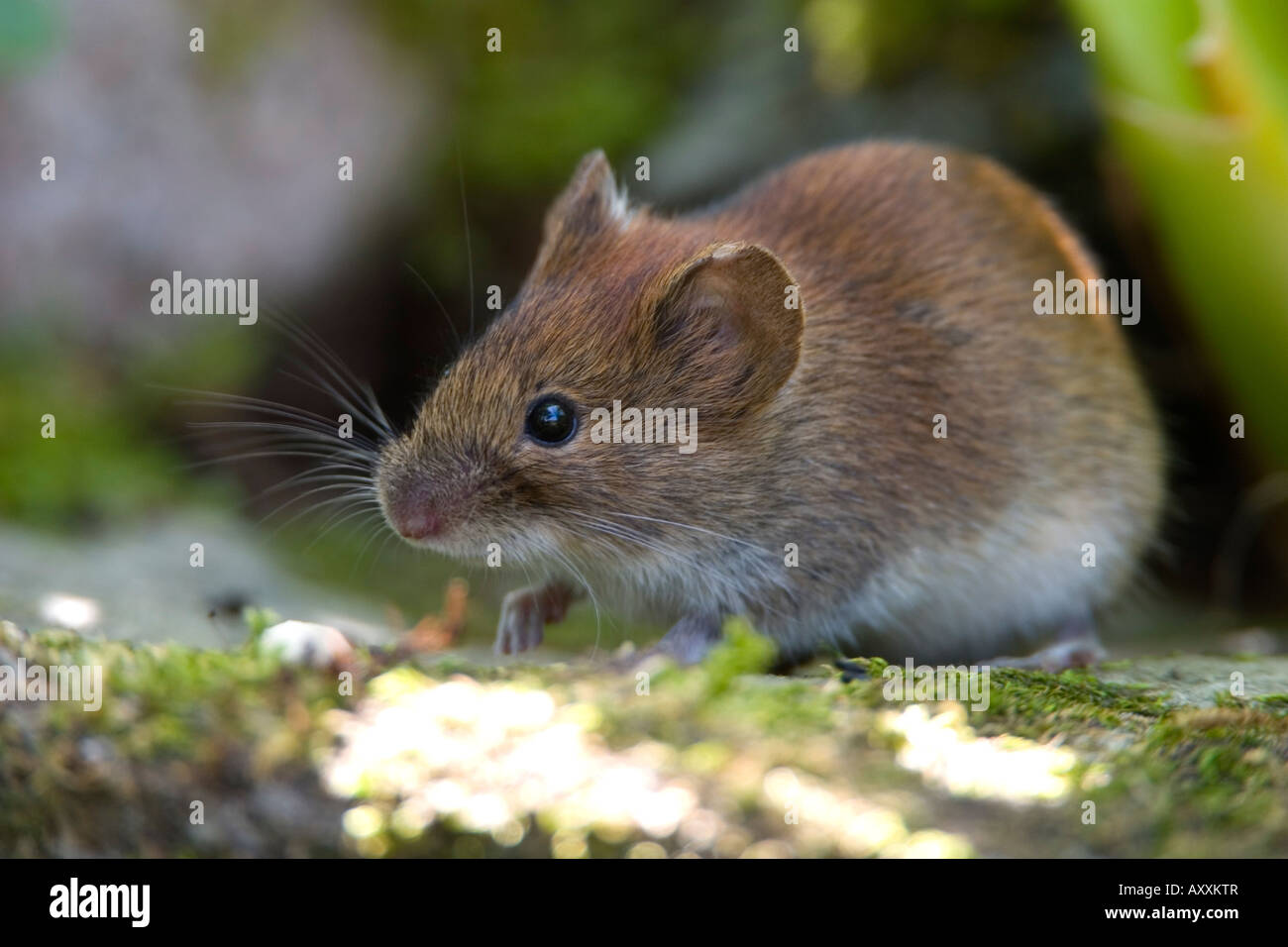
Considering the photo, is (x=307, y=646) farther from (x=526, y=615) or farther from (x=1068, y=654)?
(x=1068, y=654)

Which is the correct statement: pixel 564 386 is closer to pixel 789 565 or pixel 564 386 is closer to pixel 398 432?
pixel 398 432

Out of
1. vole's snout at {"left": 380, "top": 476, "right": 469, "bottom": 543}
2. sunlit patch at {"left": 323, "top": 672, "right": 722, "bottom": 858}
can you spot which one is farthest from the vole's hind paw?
sunlit patch at {"left": 323, "top": 672, "right": 722, "bottom": 858}

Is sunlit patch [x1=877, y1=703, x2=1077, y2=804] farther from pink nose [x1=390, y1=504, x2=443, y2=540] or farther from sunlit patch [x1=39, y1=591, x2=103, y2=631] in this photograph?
sunlit patch [x1=39, y1=591, x2=103, y2=631]

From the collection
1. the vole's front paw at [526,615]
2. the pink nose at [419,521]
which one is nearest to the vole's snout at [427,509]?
the pink nose at [419,521]

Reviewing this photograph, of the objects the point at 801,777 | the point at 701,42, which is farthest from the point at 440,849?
the point at 701,42
